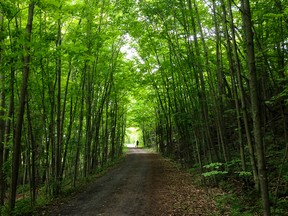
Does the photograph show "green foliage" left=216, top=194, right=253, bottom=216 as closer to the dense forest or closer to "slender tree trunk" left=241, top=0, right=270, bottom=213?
the dense forest

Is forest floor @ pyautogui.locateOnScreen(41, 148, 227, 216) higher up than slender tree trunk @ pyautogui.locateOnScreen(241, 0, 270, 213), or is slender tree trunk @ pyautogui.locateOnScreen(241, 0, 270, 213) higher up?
slender tree trunk @ pyautogui.locateOnScreen(241, 0, 270, 213)

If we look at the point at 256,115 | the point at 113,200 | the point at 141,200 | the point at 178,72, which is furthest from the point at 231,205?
the point at 178,72

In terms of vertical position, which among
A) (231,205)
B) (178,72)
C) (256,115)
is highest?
(178,72)

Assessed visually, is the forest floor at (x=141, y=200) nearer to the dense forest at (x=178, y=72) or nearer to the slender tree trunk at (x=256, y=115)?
the dense forest at (x=178, y=72)

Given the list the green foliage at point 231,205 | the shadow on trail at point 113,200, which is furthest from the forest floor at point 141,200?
the green foliage at point 231,205

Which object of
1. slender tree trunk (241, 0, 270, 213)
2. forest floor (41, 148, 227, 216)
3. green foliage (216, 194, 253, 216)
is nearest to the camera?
slender tree trunk (241, 0, 270, 213)

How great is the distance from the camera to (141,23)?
481 inches

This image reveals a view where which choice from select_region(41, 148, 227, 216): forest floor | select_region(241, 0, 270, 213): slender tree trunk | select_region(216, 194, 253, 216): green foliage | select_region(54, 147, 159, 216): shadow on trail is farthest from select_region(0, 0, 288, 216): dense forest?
select_region(54, 147, 159, 216): shadow on trail

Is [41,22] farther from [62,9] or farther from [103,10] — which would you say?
[103,10]

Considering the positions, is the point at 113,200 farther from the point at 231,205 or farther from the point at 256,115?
the point at 256,115

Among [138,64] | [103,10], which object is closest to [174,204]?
[103,10]

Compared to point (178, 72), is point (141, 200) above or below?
below

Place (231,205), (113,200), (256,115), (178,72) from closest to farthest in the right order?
(256,115) → (231,205) → (113,200) → (178,72)

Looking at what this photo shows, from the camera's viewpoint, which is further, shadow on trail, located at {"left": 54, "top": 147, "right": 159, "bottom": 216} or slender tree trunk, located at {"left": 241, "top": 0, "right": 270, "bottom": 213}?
shadow on trail, located at {"left": 54, "top": 147, "right": 159, "bottom": 216}
